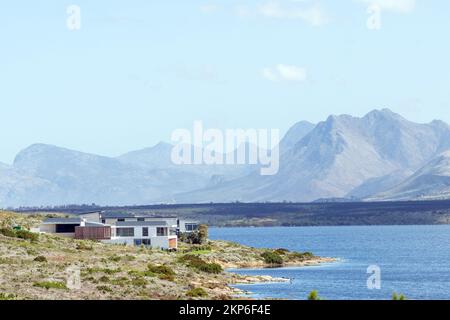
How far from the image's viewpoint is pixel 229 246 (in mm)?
164000

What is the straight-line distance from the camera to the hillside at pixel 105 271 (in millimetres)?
71500

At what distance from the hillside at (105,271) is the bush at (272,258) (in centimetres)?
196

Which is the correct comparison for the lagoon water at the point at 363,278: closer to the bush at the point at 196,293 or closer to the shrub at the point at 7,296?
the bush at the point at 196,293

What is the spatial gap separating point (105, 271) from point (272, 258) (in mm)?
59605

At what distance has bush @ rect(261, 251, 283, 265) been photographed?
473 feet

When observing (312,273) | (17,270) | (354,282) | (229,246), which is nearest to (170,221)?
(229,246)

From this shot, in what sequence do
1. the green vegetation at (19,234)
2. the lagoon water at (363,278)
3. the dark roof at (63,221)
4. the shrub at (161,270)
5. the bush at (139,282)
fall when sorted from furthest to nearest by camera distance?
the dark roof at (63,221) → the green vegetation at (19,234) → the shrub at (161,270) → the lagoon water at (363,278) → the bush at (139,282)

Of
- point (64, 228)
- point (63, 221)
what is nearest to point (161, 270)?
point (64, 228)

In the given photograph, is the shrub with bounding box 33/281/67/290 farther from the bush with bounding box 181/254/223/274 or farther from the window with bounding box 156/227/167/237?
the window with bounding box 156/227/167/237

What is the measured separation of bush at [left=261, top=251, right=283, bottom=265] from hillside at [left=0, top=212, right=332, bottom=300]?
6.42 ft

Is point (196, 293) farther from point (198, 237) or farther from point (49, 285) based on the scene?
point (198, 237)

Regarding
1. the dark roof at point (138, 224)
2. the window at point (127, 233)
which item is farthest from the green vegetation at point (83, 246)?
the dark roof at point (138, 224)

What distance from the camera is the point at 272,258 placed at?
145 metres
